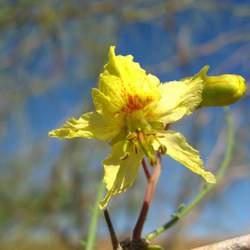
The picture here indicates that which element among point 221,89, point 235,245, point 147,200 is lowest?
point 235,245

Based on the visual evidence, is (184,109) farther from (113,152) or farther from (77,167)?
(77,167)

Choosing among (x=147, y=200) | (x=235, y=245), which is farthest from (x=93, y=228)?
(x=235, y=245)

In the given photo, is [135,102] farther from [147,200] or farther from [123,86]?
[147,200]

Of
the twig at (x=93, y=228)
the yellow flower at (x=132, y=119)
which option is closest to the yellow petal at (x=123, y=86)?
the yellow flower at (x=132, y=119)

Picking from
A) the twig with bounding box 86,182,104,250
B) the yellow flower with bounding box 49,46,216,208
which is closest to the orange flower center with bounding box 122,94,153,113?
the yellow flower with bounding box 49,46,216,208

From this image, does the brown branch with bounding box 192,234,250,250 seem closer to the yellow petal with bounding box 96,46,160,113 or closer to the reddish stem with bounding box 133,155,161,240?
the reddish stem with bounding box 133,155,161,240

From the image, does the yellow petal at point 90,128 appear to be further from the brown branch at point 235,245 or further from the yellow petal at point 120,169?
the brown branch at point 235,245
